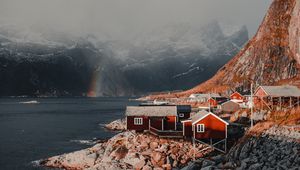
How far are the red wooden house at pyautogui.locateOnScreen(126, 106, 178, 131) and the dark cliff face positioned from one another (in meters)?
106

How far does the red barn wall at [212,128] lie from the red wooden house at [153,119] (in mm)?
9686

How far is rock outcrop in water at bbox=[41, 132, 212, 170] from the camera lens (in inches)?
1937

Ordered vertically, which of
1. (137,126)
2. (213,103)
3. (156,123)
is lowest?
(137,126)

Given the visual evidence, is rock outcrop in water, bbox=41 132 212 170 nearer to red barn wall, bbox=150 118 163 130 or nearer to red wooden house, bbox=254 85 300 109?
red barn wall, bbox=150 118 163 130

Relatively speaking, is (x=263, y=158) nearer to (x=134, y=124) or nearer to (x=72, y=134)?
(x=134, y=124)

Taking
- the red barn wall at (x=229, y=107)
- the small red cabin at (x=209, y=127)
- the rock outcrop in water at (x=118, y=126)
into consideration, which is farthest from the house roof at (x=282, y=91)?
the rock outcrop in water at (x=118, y=126)

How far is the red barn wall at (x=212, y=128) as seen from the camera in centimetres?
5553

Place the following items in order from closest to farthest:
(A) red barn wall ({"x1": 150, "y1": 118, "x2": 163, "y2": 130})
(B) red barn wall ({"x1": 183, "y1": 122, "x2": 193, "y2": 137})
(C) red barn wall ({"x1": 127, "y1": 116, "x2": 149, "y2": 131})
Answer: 1. (B) red barn wall ({"x1": 183, "y1": 122, "x2": 193, "y2": 137})
2. (A) red barn wall ({"x1": 150, "y1": 118, "x2": 163, "y2": 130})
3. (C) red barn wall ({"x1": 127, "y1": 116, "x2": 149, "y2": 131})

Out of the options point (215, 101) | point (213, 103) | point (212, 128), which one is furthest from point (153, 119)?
point (215, 101)

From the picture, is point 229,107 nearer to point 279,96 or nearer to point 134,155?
point 279,96

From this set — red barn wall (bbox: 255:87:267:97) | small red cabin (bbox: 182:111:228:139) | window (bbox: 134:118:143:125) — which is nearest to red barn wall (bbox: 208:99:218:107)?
red barn wall (bbox: 255:87:267:97)

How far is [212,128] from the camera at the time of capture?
184 ft

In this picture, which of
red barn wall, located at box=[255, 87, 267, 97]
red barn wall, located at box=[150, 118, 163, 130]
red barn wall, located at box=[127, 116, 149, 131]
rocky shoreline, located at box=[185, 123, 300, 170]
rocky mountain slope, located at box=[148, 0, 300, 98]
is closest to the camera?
rocky shoreline, located at box=[185, 123, 300, 170]

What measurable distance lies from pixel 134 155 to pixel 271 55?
143476mm
